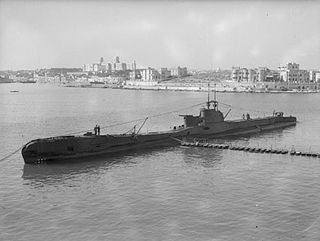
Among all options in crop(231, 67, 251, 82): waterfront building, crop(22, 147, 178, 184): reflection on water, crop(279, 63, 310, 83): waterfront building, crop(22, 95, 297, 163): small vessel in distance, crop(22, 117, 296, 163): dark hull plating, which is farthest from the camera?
crop(231, 67, 251, 82): waterfront building

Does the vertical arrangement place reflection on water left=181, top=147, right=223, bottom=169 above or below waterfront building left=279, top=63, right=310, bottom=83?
below

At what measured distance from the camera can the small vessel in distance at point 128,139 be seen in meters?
30.3

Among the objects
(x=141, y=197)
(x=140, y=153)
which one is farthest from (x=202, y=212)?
(x=140, y=153)

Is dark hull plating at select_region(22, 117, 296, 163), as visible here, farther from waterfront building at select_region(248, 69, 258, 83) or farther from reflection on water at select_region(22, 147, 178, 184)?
waterfront building at select_region(248, 69, 258, 83)

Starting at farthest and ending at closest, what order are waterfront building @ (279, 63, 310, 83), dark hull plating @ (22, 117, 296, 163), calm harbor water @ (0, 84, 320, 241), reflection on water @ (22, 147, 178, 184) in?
waterfront building @ (279, 63, 310, 83), dark hull plating @ (22, 117, 296, 163), reflection on water @ (22, 147, 178, 184), calm harbor water @ (0, 84, 320, 241)

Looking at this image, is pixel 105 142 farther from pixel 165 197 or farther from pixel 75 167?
pixel 165 197

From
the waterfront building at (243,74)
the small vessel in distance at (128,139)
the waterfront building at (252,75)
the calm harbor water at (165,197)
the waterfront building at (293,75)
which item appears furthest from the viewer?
the waterfront building at (243,74)

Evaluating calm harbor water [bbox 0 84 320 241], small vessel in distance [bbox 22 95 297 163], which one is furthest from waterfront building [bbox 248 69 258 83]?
calm harbor water [bbox 0 84 320 241]

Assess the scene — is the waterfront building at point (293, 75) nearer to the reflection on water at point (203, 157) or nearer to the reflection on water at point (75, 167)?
the reflection on water at point (203, 157)

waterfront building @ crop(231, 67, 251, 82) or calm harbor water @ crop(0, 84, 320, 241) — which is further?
waterfront building @ crop(231, 67, 251, 82)

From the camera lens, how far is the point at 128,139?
35.2 metres

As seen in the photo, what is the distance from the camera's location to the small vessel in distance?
99.5ft

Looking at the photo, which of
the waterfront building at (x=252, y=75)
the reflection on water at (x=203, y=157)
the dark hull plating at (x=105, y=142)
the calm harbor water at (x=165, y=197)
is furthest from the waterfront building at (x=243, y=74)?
the reflection on water at (x=203, y=157)

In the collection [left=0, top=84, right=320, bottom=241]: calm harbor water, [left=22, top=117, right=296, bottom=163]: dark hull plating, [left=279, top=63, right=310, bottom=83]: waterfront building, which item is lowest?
[left=0, top=84, right=320, bottom=241]: calm harbor water
